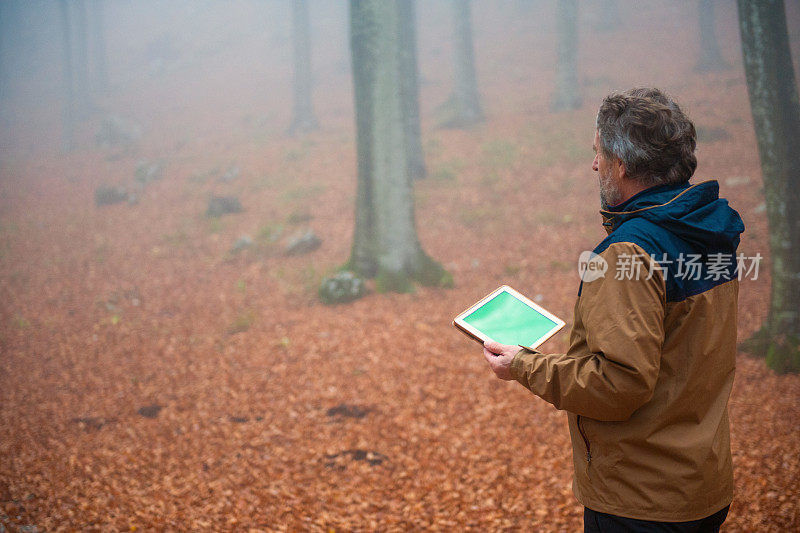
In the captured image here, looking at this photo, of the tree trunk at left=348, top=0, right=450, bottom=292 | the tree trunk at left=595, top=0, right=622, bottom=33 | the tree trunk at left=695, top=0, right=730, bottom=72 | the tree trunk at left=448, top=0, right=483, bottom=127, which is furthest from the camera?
the tree trunk at left=595, top=0, right=622, bottom=33

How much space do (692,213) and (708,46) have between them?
2063 centimetres

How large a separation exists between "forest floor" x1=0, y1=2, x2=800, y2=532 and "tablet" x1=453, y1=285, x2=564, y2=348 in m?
2.26

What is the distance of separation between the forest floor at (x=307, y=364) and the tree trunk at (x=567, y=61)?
1567mm

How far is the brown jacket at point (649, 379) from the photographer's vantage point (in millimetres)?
1687

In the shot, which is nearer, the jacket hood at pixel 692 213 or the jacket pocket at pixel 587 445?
the jacket hood at pixel 692 213

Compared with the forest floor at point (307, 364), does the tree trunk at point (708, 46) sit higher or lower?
higher

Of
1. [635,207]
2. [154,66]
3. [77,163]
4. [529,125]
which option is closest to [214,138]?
[77,163]

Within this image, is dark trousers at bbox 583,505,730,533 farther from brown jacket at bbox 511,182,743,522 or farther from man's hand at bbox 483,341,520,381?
man's hand at bbox 483,341,520,381

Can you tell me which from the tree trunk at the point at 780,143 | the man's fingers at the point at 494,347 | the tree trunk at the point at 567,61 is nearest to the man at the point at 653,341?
the man's fingers at the point at 494,347

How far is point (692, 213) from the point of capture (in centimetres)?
176

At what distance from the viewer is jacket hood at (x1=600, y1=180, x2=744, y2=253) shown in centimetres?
176

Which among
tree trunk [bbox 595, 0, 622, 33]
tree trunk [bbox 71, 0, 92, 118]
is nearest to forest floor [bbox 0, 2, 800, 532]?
tree trunk [bbox 595, 0, 622, 33]

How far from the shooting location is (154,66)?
33656 mm

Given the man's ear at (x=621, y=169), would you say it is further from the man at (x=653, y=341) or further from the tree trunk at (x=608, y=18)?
the tree trunk at (x=608, y=18)
